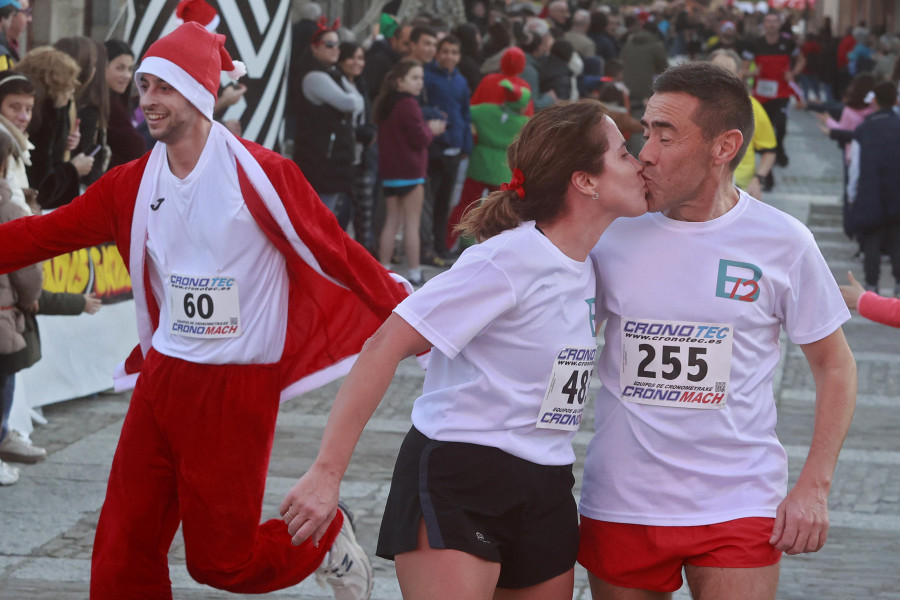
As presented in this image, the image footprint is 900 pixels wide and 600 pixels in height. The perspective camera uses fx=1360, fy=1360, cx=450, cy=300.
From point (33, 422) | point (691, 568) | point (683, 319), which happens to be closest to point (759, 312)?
point (683, 319)

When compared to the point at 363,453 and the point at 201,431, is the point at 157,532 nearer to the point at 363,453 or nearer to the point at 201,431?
the point at 201,431

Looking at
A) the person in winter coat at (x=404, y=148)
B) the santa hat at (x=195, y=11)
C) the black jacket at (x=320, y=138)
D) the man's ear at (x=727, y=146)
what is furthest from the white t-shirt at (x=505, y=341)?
the person in winter coat at (x=404, y=148)

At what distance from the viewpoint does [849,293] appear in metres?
3.73

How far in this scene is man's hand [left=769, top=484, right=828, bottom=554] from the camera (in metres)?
3.02

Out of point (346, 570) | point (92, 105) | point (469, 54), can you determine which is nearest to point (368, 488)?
point (346, 570)

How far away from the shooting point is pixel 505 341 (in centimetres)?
298

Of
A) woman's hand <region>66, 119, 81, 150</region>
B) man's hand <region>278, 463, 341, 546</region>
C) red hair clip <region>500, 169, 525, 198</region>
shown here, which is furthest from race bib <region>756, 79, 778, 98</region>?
man's hand <region>278, 463, 341, 546</region>

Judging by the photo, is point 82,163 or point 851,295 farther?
point 82,163

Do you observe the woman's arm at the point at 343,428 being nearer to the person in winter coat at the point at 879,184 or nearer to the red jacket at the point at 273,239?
the red jacket at the point at 273,239

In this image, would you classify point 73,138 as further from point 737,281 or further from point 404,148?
point 737,281

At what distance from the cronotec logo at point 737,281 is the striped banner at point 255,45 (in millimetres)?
5742

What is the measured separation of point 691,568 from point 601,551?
0.68 ft

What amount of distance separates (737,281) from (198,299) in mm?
1686

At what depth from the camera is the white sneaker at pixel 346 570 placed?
4.54 metres
